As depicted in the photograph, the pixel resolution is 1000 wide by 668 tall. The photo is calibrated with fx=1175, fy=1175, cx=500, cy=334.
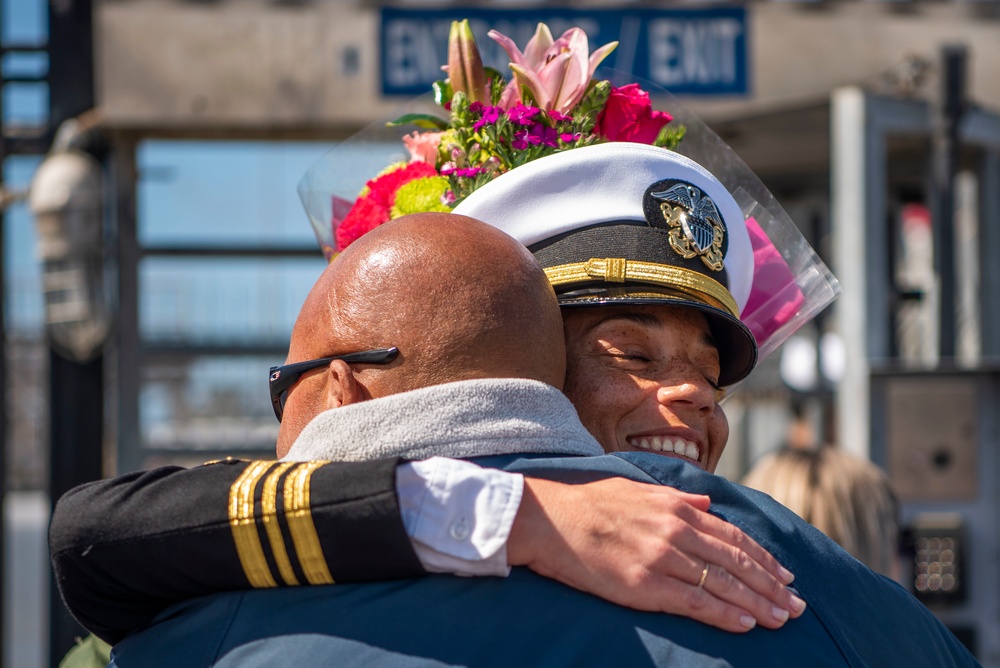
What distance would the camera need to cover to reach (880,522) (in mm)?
2883

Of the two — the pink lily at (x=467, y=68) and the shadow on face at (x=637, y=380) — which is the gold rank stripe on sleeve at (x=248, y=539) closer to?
the shadow on face at (x=637, y=380)

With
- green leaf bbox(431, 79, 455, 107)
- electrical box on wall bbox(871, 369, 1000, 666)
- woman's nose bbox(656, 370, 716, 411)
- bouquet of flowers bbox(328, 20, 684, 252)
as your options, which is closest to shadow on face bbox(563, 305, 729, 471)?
woman's nose bbox(656, 370, 716, 411)

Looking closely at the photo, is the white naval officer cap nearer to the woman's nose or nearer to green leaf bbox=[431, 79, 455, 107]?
the woman's nose

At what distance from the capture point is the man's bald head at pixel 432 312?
3.81 ft

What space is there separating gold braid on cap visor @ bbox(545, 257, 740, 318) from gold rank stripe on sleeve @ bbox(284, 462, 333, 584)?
618 millimetres

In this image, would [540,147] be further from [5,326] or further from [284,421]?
[5,326]

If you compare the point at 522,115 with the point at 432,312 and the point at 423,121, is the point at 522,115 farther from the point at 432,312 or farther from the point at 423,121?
the point at 432,312

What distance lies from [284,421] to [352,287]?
0.66 ft

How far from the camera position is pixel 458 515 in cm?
109

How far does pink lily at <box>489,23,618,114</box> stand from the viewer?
1928 mm

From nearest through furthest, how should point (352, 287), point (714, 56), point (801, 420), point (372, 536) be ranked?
point (372, 536), point (352, 287), point (714, 56), point (801, 420)

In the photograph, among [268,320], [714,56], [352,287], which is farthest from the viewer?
[268,320]

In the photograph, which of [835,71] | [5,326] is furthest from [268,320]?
[835,71]

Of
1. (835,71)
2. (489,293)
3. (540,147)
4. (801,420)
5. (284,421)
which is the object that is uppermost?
(835,71)
